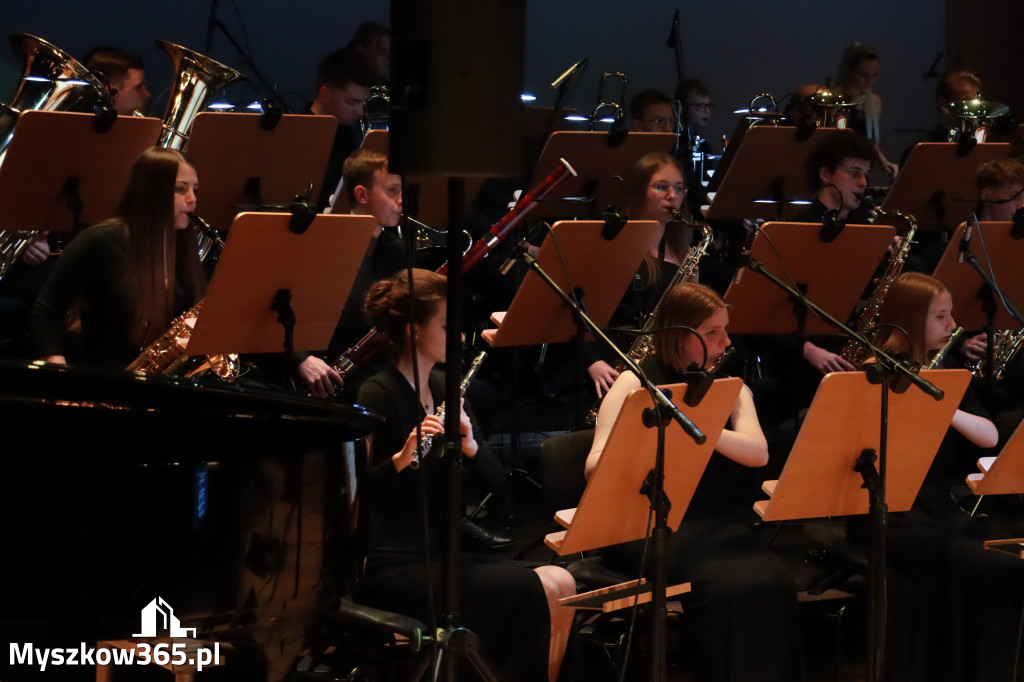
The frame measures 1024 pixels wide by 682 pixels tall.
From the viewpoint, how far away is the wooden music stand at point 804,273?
3.98m

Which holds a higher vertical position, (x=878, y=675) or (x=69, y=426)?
(x=69, y=426)

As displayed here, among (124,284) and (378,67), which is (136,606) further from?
(378,67)

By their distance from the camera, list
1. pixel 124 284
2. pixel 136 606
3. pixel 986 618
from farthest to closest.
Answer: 1. pixel 124 284
2. pixel 986 618
3. pixel 136 606

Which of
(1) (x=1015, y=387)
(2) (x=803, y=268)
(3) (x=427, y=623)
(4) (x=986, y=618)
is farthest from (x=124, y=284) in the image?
(1) (x=1015, y=387)

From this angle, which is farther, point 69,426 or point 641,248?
point 641,248

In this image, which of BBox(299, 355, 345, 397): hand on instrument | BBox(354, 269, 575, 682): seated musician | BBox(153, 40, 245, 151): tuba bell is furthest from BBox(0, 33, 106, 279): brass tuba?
BBox(354, 269, 575, 682): seated musician

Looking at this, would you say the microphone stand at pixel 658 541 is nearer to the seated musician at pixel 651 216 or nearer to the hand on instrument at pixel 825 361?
the seated musician at pixel 651 216

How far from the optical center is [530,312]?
12.7ft

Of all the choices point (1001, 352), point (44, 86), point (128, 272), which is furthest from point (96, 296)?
point (1001, 352)

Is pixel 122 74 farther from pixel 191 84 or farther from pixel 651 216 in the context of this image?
pixel 651 216

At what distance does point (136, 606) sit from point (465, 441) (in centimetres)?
112

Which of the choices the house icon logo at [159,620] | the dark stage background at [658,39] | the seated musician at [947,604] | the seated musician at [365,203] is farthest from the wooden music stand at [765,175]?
the house icon logo at [159,620]

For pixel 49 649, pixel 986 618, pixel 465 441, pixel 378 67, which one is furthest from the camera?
pixel 378 67

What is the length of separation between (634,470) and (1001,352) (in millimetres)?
2456
